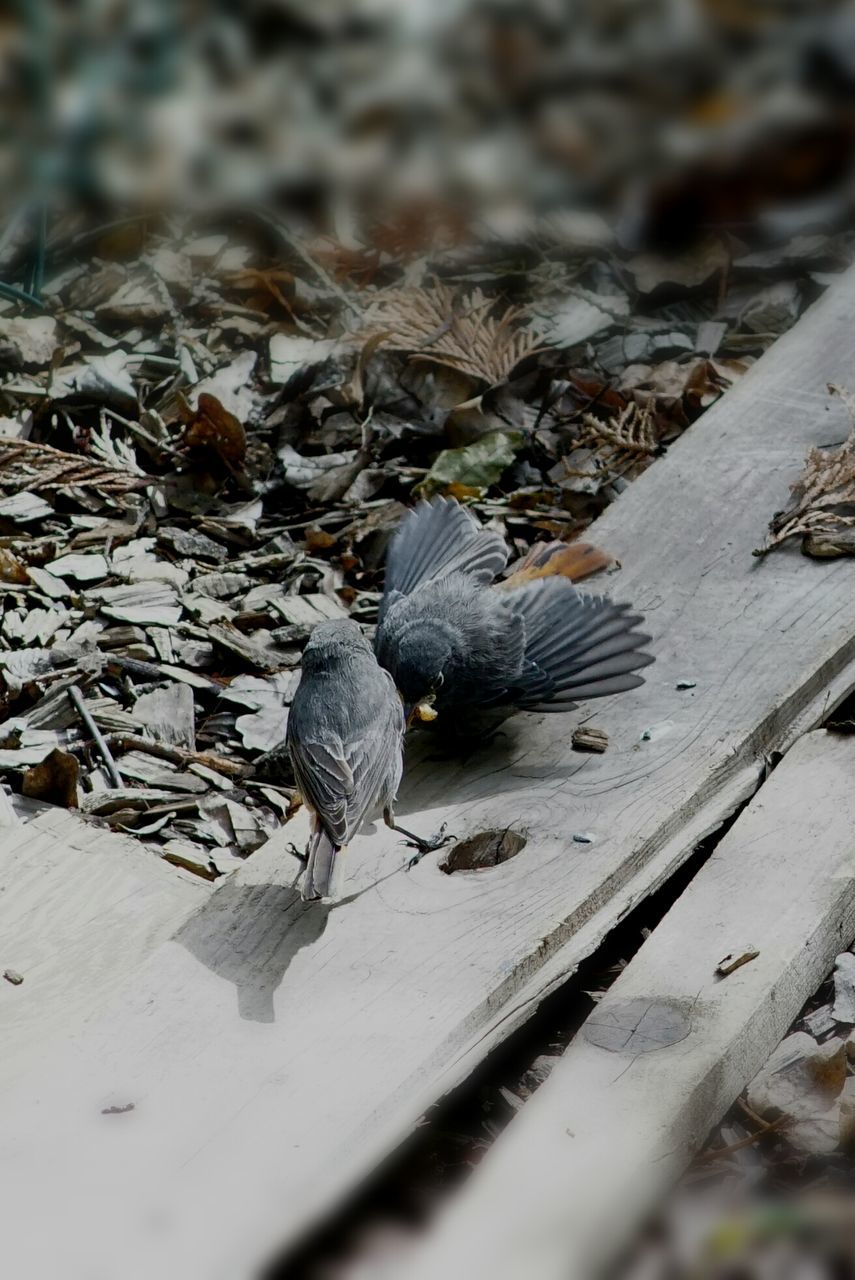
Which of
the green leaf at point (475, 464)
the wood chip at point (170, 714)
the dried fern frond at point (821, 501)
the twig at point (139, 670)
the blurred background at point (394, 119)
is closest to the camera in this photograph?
the dried fern frond at point (821, 501)

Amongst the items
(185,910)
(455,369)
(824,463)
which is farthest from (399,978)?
(455,369)

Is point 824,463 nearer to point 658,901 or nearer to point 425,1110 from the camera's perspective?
point 658,901

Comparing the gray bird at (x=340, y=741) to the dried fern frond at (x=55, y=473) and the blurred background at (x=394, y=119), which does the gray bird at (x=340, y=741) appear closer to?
the dried fern frond at (x=55, y=473)

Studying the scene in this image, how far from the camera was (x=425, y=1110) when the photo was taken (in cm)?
185

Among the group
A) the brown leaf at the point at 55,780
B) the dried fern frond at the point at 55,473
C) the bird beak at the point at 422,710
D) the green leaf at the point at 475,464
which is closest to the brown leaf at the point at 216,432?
the dried fern frond at the point at 55,473

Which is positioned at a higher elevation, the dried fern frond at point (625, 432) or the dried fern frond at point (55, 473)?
the dried fern frond at point (625, 432)

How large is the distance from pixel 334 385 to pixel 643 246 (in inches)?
50.5

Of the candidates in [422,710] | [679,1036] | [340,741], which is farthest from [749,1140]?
[422,710]

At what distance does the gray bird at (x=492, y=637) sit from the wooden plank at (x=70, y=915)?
0.61m

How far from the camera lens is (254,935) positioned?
7.21ft

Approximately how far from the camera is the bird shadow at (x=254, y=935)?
A: 2064mm

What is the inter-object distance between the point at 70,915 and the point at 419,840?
0.73 meters

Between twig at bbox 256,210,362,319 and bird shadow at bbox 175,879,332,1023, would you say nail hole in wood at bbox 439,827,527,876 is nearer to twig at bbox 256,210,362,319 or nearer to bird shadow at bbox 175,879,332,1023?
bird shadow at bbox 175,879,332,1023

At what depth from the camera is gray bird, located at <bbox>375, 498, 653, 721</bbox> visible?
2750 mm
